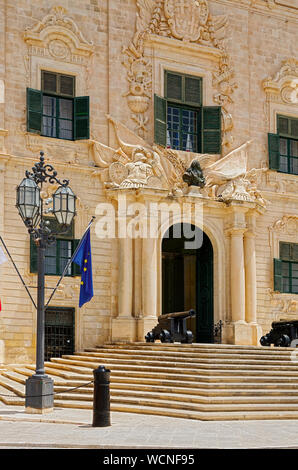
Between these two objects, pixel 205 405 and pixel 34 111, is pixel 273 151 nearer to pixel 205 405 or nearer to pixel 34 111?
pixel 34 111

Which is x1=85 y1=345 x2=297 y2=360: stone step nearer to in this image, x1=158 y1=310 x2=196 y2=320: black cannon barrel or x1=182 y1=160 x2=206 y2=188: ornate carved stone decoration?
x1=158 y1=310 x2=196 y2=320: black cannon barrel

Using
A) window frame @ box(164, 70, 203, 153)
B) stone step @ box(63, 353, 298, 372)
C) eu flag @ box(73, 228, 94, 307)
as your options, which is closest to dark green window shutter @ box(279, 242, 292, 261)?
window frame @ box(164, 70, 203, 153)

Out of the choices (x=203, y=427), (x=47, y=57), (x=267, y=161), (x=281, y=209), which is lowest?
(x=203, y=427)

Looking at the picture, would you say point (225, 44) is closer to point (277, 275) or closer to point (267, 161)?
point (267, 161)

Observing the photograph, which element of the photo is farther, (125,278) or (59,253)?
(125,278)

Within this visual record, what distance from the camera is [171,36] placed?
23234 mm

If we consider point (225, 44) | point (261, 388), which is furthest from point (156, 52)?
point (261, 388)

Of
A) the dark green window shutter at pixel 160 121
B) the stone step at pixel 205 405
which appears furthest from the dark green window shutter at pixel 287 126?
the stone step at pixel 205 405

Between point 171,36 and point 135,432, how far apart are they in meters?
14.8

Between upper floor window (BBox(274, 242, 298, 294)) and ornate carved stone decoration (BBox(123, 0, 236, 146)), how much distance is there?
12.7 feet

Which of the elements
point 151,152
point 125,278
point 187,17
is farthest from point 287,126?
point 125,278

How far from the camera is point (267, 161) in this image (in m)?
24.3

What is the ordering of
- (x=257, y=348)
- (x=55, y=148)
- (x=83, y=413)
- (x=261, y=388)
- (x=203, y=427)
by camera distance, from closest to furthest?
1. (x=203, y=427)
2. (x=83, y=413)
3. (x=261, y=388)
4. (x=257, y=348)
5. (x=55, y=148)

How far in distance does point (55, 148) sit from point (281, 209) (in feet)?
25.2
